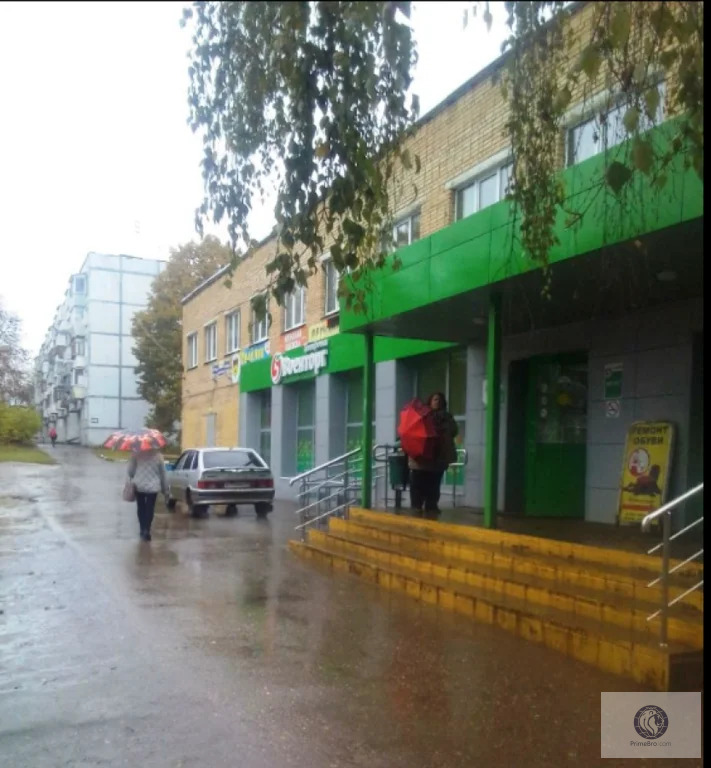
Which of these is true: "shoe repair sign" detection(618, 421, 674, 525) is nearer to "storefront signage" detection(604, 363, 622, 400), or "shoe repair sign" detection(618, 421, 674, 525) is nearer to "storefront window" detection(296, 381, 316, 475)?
"storefront signage" detection(604, 363, 622, 400)

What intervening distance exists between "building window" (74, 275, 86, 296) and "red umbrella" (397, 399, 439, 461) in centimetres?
5653

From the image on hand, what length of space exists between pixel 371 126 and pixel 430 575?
17.9ft

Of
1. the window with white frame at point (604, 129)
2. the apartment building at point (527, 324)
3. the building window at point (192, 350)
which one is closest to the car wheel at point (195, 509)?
the apartment building at point (527, 324)

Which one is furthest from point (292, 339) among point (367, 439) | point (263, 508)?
point (367, 439)

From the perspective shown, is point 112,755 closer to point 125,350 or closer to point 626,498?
point 626,498

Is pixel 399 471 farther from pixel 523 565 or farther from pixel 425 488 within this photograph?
pixel 523 565

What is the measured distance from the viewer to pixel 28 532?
15.2 meters

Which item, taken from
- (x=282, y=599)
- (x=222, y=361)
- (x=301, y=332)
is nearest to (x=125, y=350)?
(x=222, y=361)

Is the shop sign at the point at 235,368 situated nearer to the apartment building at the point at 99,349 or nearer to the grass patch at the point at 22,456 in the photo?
the grass patch at the point at 22,456

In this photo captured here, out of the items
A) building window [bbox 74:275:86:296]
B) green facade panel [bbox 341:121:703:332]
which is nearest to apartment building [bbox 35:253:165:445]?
building window [bbox 74:275:86:296]

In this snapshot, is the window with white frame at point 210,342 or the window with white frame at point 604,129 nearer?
the window with white frame at point 604,129

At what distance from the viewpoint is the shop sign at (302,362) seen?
66.8 ft

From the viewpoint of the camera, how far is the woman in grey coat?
13484 millimetres

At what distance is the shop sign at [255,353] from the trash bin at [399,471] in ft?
40.0
